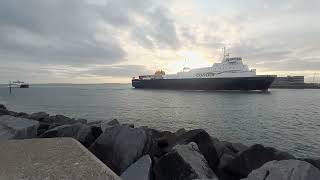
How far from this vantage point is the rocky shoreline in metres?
5.73

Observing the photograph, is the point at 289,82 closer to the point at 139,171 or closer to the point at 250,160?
the point at 250,160

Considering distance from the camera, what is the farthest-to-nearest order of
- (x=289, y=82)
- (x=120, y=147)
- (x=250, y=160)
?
(x=289, y=82) → (x=120, y=147) → (x=250, y=160)

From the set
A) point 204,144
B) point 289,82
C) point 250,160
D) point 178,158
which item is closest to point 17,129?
point 178,158

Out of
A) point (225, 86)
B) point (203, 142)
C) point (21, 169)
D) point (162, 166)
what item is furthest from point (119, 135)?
point (225, 86)

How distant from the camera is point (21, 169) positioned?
324 centimetres

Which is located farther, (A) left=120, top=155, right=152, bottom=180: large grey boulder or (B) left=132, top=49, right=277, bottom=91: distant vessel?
(B) left=132, top=49, right=277, bottom=91: distant vessel

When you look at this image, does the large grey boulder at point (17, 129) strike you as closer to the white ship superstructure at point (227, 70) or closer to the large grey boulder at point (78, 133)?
the large grey boulder at point (78, 133)

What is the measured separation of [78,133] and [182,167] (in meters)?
3.49

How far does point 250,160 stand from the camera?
700cm

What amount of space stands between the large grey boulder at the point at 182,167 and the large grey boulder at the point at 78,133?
2538mm

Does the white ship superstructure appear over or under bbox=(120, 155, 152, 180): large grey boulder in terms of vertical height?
over

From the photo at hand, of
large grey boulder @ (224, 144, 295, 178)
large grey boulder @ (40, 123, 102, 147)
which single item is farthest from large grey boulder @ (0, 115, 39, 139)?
large grey boulder @ (224, 144, 295, 178)

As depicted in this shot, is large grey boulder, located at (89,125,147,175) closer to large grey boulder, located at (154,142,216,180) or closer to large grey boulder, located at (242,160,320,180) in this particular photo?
large grey boulder, located at (154,142,216,180)

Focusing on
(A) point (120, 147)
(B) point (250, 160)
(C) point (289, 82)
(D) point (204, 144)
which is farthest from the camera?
(C) point (289, 82)
